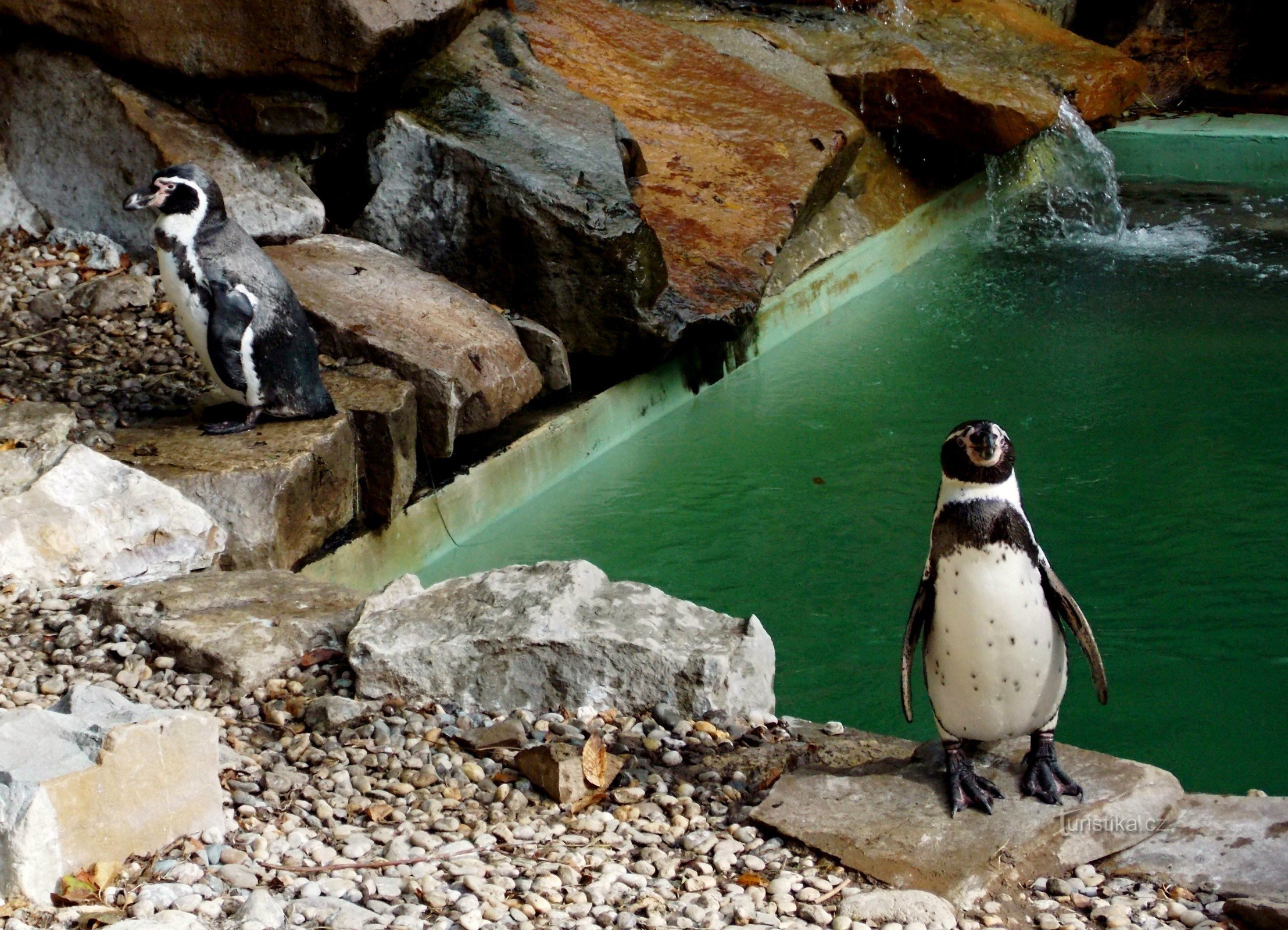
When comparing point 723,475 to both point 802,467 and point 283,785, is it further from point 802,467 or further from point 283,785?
point 283,785

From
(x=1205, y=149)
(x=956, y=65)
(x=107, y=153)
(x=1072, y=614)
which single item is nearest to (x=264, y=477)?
(x=107, y=153)

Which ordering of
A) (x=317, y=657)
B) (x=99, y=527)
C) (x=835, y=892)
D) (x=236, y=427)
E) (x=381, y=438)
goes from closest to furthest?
1. (x=835, y=892)
2. (x=317, y=657)
3. (x=99, y=527)
4. (x=236, y=427)
5. (x=381, y=438)

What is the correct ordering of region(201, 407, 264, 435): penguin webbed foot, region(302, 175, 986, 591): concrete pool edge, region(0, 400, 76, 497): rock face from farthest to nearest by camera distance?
region(302, 175, 986, 591): concrete pool edge → region(201, 407, 264, 435): penguin webbed foot → region(0, 400, 76, 497): rock face

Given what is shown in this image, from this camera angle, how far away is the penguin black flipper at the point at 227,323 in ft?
13.8

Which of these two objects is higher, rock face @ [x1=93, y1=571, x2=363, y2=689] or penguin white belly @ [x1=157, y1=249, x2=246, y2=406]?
penguin white belly @ [x1=157, y1=249, x2=246, y2=406]

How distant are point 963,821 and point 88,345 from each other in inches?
144

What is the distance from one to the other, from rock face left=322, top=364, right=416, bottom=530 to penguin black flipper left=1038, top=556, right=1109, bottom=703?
2.44 m

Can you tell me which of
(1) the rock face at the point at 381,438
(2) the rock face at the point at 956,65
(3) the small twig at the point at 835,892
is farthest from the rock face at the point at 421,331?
(2) the rock face at the point at 956,65

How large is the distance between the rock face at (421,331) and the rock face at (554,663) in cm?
166

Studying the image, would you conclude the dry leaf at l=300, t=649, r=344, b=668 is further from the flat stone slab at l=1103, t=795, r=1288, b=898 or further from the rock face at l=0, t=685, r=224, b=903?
the flat stone slab at l=1103, t=795, r=1288, b=898

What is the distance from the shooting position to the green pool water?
12.8 feet

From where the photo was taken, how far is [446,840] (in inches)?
104

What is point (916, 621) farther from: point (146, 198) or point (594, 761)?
point (146, 198)

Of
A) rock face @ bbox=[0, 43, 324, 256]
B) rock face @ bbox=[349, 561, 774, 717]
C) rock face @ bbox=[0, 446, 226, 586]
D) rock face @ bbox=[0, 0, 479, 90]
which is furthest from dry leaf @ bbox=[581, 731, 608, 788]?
rock face @ bbox=[0, 0, 479, 90]
